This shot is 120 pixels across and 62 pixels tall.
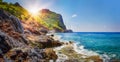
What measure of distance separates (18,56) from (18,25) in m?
22.8

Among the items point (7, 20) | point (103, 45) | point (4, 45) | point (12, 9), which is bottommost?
point (103, 45)

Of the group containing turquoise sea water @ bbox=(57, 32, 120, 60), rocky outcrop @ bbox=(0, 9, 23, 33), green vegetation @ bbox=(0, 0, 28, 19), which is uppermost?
green vegetation @ bbox=(0, 0, 28, 19)

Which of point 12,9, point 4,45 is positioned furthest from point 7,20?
point 12,9

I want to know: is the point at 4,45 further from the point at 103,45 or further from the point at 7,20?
the point at 103,45

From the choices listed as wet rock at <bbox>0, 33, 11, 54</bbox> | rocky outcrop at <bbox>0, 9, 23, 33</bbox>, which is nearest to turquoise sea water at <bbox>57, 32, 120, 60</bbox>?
wet rock at <bbox>0, 33, 11, 54</bbox>

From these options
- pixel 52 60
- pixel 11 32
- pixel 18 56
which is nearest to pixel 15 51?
pixel 18 56

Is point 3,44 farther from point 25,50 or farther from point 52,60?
point 52,60

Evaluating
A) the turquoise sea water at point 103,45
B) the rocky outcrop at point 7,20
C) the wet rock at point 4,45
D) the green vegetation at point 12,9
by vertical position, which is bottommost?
the turquoise sea water at point 103,45

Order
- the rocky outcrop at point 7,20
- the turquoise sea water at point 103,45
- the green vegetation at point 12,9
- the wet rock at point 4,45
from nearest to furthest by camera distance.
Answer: the wet rock at point 4,45
the rocky outcrop at point 7,20
the turquoise sea water at point 103,45
the green vegetation at point 12,9

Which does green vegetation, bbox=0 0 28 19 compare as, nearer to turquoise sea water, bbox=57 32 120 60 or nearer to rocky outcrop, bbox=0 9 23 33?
rocky outcrop, bbox=0 9 23 33


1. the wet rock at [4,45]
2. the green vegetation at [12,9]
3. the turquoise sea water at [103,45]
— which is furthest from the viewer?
the green vegetation at [12,9]

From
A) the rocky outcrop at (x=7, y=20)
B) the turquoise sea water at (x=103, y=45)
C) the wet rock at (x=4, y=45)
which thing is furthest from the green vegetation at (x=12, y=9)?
the wet rock at (x=4, y=45)

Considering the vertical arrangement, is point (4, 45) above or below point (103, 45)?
above

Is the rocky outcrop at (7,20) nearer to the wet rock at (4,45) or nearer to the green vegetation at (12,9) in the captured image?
the wet rock at (4,45)
